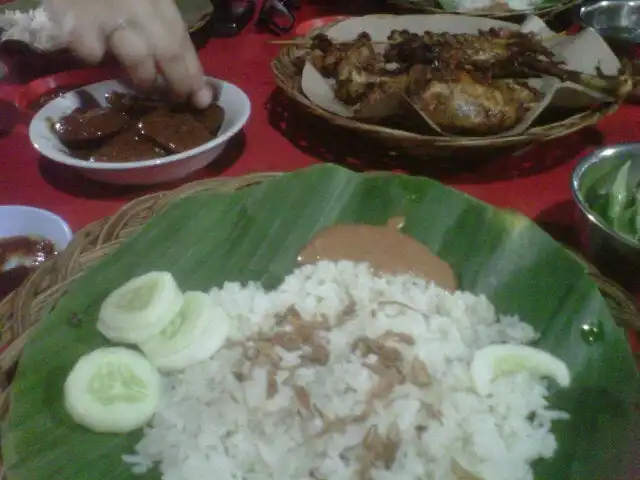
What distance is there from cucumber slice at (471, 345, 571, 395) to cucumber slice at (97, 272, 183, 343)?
76cm

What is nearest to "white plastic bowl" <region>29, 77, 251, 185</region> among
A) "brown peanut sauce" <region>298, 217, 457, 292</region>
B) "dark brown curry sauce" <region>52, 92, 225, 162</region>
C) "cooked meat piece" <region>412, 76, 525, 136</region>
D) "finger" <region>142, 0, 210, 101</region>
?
"dark brown curry sauce" <region>52, 92, 225, 162</region>

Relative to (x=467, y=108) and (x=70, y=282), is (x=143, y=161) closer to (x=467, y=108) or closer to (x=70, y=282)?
(x=70, y=282)

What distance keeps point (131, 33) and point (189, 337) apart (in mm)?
1167

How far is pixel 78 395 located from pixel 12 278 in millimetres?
579

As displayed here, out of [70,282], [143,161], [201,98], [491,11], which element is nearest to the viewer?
[70,282]

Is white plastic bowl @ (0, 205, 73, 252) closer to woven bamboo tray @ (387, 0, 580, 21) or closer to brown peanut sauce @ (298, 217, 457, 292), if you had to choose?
brown peanut sauce @ (298, 217, 457, 292)

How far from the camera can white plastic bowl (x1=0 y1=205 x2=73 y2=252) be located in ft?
6.08

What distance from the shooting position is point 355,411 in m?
1.43

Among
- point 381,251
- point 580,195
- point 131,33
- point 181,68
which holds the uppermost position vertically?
point 131,33

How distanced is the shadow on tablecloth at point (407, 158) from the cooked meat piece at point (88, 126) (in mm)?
673

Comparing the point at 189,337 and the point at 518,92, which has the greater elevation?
the point at 518,92

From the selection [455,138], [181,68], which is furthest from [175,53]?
[455,138]

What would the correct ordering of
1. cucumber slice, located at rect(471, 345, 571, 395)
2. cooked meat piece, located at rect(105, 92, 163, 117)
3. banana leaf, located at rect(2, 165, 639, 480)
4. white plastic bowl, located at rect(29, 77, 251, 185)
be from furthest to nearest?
1. cooked meat piece, located at rect(105, 92, 163, 117)
2. white plastic bowl, located at rect(29, 77, 251, 185)
3. cucumber slice, located at rect(471, 345, 571, 395)
4. banana leaf, located at rect(2, 165, 639, 480)

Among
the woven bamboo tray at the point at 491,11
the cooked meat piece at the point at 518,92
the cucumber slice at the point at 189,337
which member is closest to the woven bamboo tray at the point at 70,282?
the cucumber slice at the point at 189,337
